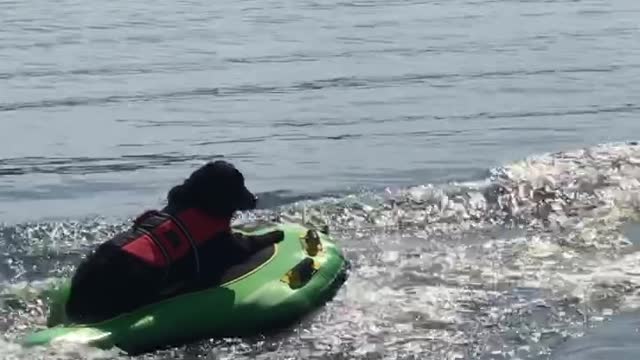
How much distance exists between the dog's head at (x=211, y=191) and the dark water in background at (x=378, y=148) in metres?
1.10

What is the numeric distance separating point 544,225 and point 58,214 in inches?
215

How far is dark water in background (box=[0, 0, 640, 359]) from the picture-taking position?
36.5 ft

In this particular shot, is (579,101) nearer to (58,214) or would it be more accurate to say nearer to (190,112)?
(190,112)

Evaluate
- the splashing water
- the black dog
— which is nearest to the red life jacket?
the black dog

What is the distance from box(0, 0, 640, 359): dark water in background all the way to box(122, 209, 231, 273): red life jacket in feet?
2.59

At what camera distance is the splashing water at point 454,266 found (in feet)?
33.6

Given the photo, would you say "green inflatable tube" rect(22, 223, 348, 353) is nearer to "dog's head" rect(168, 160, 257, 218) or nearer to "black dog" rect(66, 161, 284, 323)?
"black dog" rect(66, 161, 284, 323)

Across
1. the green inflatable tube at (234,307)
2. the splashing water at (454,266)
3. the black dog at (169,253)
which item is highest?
the black dog at (169,253)

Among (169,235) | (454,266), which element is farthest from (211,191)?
(454,266)

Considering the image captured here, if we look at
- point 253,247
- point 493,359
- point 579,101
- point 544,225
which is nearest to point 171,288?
point 253,247

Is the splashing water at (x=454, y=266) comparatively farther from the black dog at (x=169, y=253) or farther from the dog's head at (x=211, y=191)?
the dog's head at (x=211, y=191)

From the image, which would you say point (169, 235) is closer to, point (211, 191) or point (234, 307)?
point (211, 191)

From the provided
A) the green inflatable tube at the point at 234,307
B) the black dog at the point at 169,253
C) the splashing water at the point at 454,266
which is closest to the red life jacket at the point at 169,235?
the black dog at the point at 169,253

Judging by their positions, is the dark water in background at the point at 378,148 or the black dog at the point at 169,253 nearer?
the black dog at the point at 169,253
